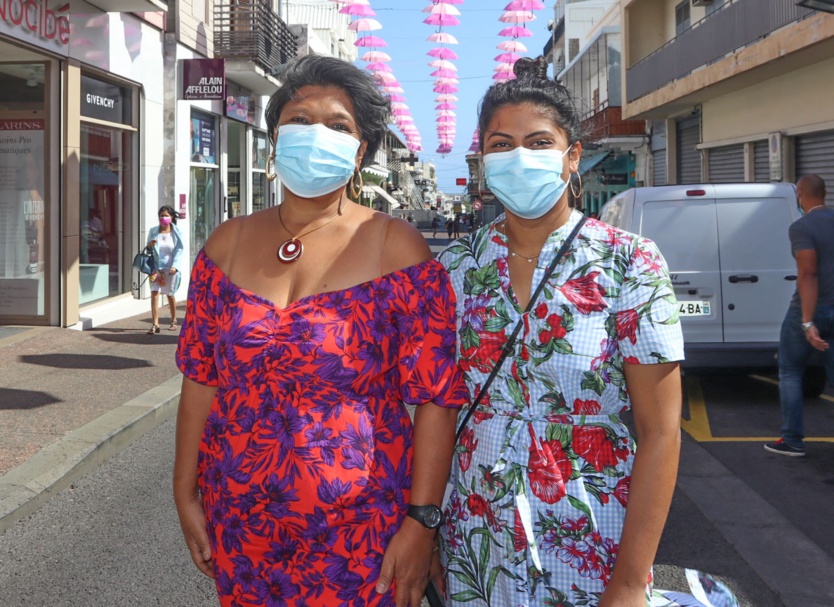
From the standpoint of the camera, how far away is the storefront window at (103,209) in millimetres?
13516

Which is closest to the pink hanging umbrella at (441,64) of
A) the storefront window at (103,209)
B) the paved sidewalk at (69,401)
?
the storefront window at (103,209)

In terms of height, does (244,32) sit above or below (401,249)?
above

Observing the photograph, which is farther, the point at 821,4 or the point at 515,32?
the point at 515,32

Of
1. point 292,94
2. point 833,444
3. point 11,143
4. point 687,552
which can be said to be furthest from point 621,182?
point 292,94

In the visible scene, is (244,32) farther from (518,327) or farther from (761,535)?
A: (518,327)

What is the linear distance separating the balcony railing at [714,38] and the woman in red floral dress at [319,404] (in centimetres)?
1363

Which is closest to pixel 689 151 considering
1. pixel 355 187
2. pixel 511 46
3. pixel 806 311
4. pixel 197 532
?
pixel 511 46

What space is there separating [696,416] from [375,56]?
991 inches

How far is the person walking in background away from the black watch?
36.6 feet

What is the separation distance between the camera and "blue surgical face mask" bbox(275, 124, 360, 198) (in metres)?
2.21

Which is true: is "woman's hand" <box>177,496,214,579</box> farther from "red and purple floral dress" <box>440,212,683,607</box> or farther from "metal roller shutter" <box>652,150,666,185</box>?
"metal roller shutter" <box>652,150,666,185</box>

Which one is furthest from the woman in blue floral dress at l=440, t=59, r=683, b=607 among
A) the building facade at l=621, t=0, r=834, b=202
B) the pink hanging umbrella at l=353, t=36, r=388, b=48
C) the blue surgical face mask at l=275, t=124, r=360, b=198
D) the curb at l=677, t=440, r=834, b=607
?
the pink hanging umbrella at l=353, t=36, r=388, b=48

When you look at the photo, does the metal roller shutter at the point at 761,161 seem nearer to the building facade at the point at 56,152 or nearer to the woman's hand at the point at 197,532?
the building facade at the point at 56,152

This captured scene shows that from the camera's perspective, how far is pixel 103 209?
14242 mm
